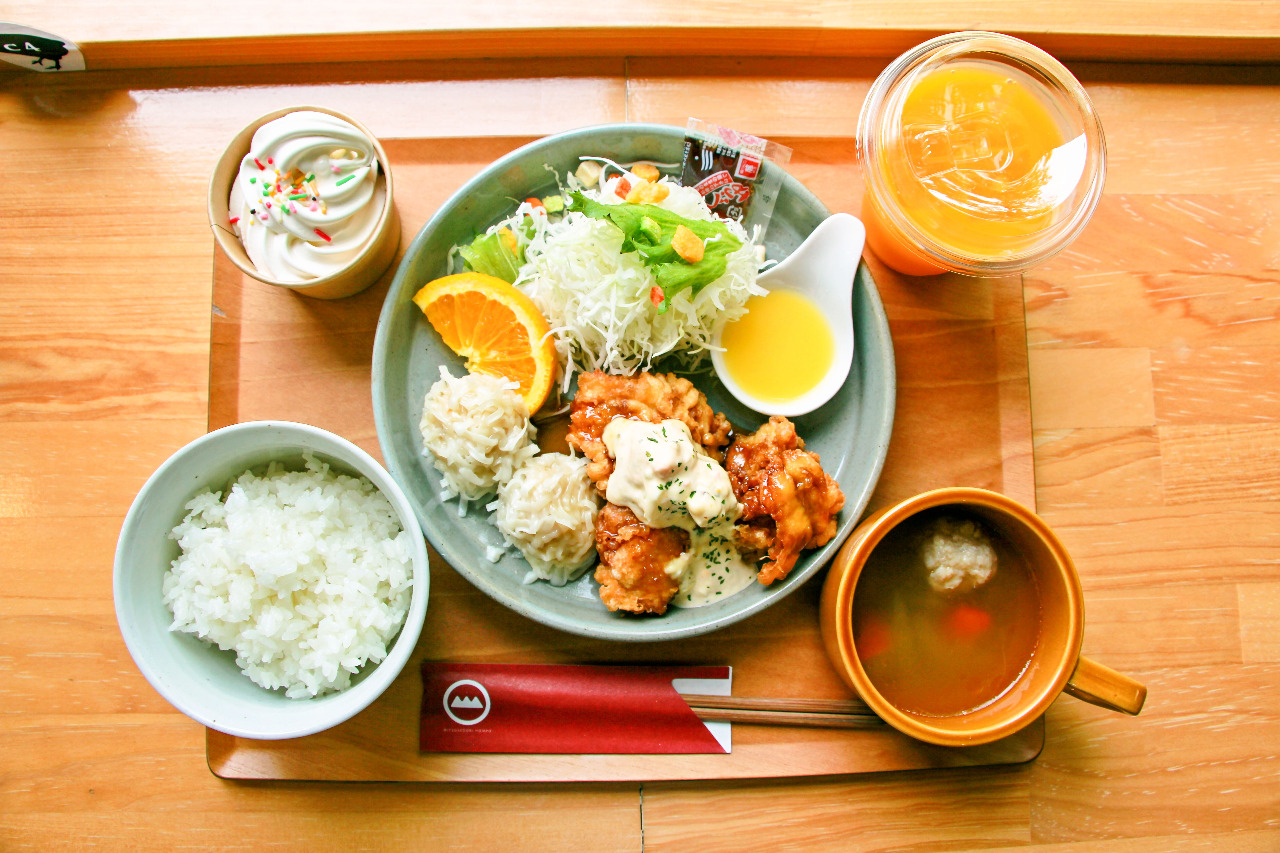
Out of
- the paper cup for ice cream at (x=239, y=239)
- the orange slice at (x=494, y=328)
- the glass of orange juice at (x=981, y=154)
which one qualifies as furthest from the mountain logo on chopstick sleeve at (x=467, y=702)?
the glass of orange juice at (x=981, y=154)

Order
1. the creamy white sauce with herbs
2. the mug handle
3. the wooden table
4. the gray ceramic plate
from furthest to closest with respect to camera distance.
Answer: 1. the wooden table
2. the gray ceramic plate
3. the creamy white sauce with herbs
4. the mug handle

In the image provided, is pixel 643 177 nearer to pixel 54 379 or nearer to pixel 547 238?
pixel 547 238

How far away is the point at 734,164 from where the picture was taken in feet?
7.41

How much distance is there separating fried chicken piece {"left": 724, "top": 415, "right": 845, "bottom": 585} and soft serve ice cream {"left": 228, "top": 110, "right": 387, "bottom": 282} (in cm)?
131

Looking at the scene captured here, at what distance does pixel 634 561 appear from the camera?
6.77ft

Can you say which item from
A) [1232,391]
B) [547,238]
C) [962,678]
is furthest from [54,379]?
[1232,391]

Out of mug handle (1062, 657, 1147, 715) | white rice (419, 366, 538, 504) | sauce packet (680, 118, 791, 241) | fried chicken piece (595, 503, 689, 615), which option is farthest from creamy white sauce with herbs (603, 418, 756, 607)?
mug handle (1062, 657, 1147, 715)

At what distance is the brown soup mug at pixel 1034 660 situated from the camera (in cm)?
185

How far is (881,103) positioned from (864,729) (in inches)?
75.3

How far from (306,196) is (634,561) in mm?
1394

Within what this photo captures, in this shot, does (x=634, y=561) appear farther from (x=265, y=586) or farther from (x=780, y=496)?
(x=265, y=586)

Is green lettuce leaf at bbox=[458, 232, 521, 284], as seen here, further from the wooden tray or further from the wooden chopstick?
the wooden chopstick

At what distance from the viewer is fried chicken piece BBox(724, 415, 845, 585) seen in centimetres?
202

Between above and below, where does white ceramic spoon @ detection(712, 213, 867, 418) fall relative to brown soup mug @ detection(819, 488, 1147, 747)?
above
